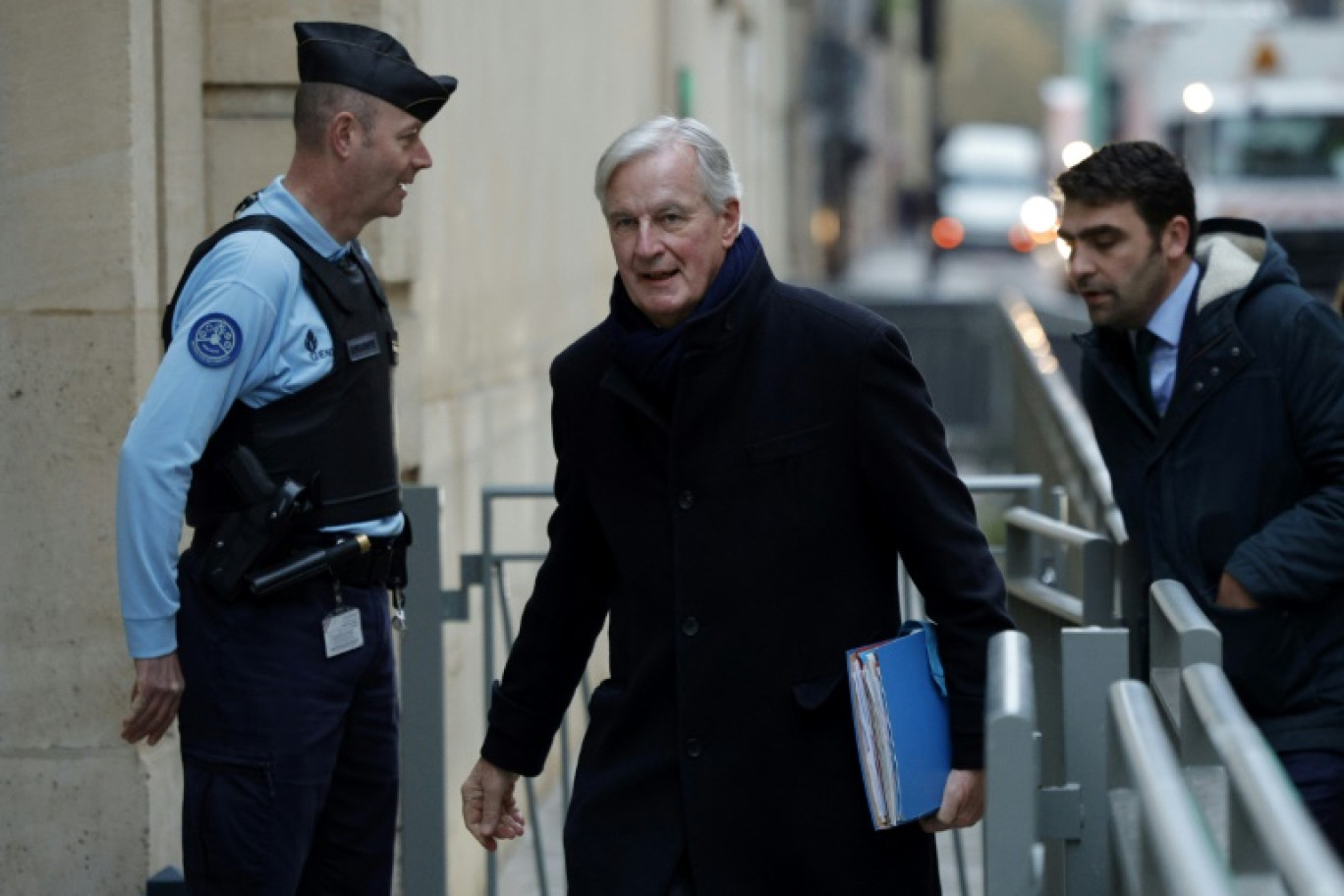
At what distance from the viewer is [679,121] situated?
140 inches

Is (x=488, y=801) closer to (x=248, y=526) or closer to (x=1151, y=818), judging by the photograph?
(x=248, y=526)

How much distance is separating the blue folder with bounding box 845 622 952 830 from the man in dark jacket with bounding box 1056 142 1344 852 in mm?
908

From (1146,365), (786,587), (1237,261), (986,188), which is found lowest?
(786,587)

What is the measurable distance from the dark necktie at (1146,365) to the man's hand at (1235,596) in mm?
423

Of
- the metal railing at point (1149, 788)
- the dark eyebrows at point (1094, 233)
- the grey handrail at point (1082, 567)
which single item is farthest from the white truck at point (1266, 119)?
the metal railing at point (1149, 788)

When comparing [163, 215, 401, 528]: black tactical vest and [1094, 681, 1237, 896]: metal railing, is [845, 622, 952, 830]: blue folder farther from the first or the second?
[163, 215, 401, 528]: black tactical vest

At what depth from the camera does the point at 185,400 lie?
152 inches

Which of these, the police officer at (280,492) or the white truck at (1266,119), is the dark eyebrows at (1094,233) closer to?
the police officer at (280,492)

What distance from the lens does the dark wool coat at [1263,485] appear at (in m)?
4.16

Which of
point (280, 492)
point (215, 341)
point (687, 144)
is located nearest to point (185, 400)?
point (215, 341)

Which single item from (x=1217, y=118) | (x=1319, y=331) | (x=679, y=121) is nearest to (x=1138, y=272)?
(x=1319, y=331)

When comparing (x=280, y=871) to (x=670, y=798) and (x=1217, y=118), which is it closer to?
(x=670, y=798)

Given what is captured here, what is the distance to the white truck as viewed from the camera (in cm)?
2536

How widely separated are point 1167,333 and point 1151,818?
6.88ft
